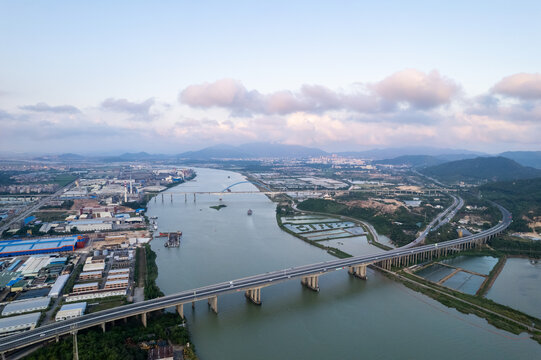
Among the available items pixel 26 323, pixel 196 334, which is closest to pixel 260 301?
pixel 196 334

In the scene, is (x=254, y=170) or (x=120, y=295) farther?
(x=254, y=170)

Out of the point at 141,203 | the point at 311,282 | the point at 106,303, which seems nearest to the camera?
the point at 106,303

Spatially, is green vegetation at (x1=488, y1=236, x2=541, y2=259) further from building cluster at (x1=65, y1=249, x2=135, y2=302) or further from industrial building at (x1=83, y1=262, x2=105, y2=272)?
industrial building at (x1=83, y1=262, x2=105, y2=272)

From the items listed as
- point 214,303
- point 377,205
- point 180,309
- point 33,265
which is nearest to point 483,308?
point 214,303

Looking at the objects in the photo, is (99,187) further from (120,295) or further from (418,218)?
(418,218)

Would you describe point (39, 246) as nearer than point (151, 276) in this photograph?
No

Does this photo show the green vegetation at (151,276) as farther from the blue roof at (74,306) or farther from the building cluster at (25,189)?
the building cluster at (25,189)

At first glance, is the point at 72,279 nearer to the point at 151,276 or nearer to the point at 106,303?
the point at 151,276
